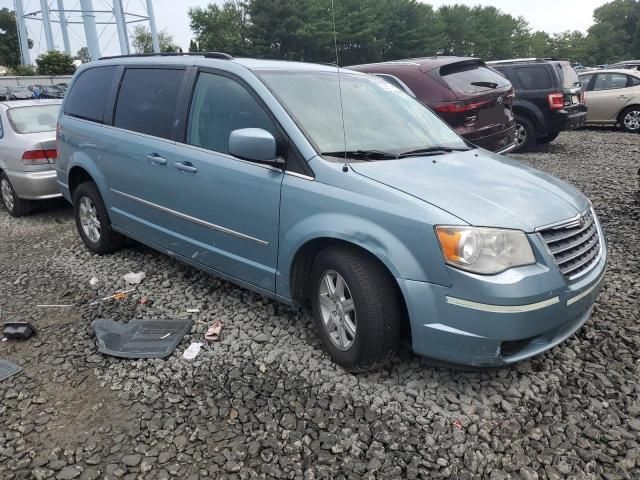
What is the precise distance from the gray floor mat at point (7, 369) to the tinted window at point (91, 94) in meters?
2.35

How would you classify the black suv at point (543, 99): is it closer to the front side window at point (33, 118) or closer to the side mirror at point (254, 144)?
the front side window at point (33, 118)

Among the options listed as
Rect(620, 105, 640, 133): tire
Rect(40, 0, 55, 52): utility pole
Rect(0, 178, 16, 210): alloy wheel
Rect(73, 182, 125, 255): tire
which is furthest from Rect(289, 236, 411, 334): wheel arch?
Rect(40, 0, 55, 52): utility pole

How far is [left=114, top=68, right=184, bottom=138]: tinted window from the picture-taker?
12.9 feet

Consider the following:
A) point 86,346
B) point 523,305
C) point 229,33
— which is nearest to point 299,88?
point 523,305

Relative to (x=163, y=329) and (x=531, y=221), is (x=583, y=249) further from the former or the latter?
(x=163, y=329)

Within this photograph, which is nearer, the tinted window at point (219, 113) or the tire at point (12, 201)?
the tinted window at point (219, 113)

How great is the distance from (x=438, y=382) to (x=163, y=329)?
6.35 ft

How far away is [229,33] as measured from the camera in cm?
5241

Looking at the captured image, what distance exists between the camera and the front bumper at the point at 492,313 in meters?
2.47

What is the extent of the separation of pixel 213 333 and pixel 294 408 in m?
Result: 1.00

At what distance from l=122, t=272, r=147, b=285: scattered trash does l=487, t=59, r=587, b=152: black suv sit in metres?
8.29

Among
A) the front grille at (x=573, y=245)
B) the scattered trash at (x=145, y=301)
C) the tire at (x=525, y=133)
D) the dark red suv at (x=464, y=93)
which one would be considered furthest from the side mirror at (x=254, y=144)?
the tire at (x=525, y=133)

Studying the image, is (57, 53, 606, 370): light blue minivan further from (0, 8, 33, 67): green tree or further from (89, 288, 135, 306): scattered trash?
(0, 8, 33, 67): green tree

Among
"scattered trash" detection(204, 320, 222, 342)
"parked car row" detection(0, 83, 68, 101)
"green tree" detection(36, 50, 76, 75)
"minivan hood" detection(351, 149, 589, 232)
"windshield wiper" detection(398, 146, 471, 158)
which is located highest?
"green tree" detection(36, 50, 76, 75)
